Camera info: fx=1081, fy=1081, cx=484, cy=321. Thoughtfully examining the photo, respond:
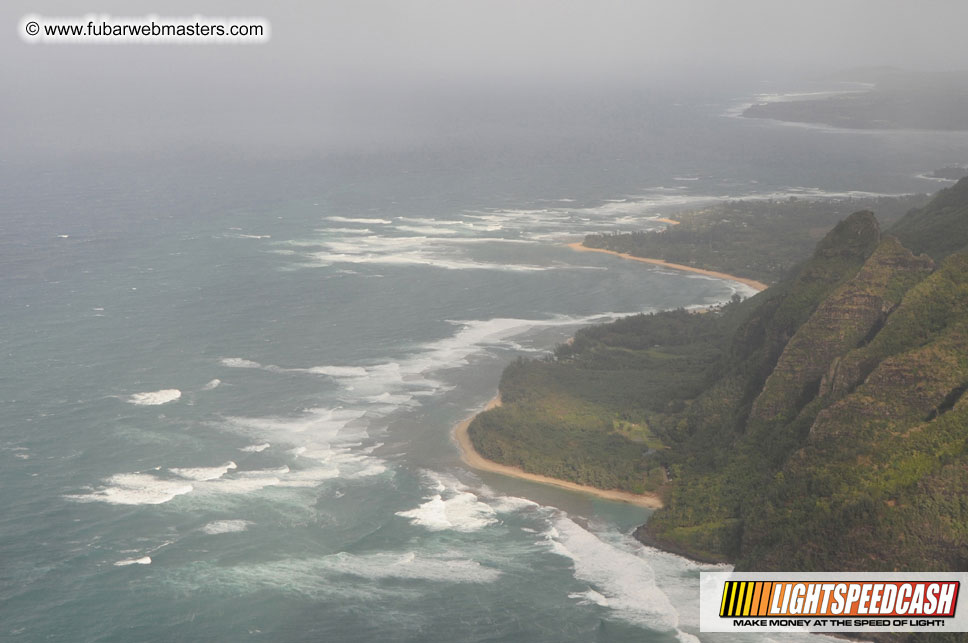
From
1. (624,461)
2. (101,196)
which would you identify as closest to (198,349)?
(624,461)

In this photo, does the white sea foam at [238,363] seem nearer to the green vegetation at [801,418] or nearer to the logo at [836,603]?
the green vegetation at [801,418]

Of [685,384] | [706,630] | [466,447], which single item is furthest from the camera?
[685,384]

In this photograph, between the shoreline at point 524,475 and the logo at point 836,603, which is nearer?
the logo at point 836,603

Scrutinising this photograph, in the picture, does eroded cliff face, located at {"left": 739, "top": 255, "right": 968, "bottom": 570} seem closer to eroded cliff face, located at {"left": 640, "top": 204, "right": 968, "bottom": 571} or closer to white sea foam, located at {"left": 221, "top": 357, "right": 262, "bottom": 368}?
eroded cliff face, located at {"left": 640, "top": 204, "right": 968, "bottom": 571}

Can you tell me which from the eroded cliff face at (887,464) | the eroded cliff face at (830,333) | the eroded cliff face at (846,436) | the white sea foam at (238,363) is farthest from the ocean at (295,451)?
the eroded cliff face at (830,333)

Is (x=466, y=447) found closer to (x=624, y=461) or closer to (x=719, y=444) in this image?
(x=624, y=461)
